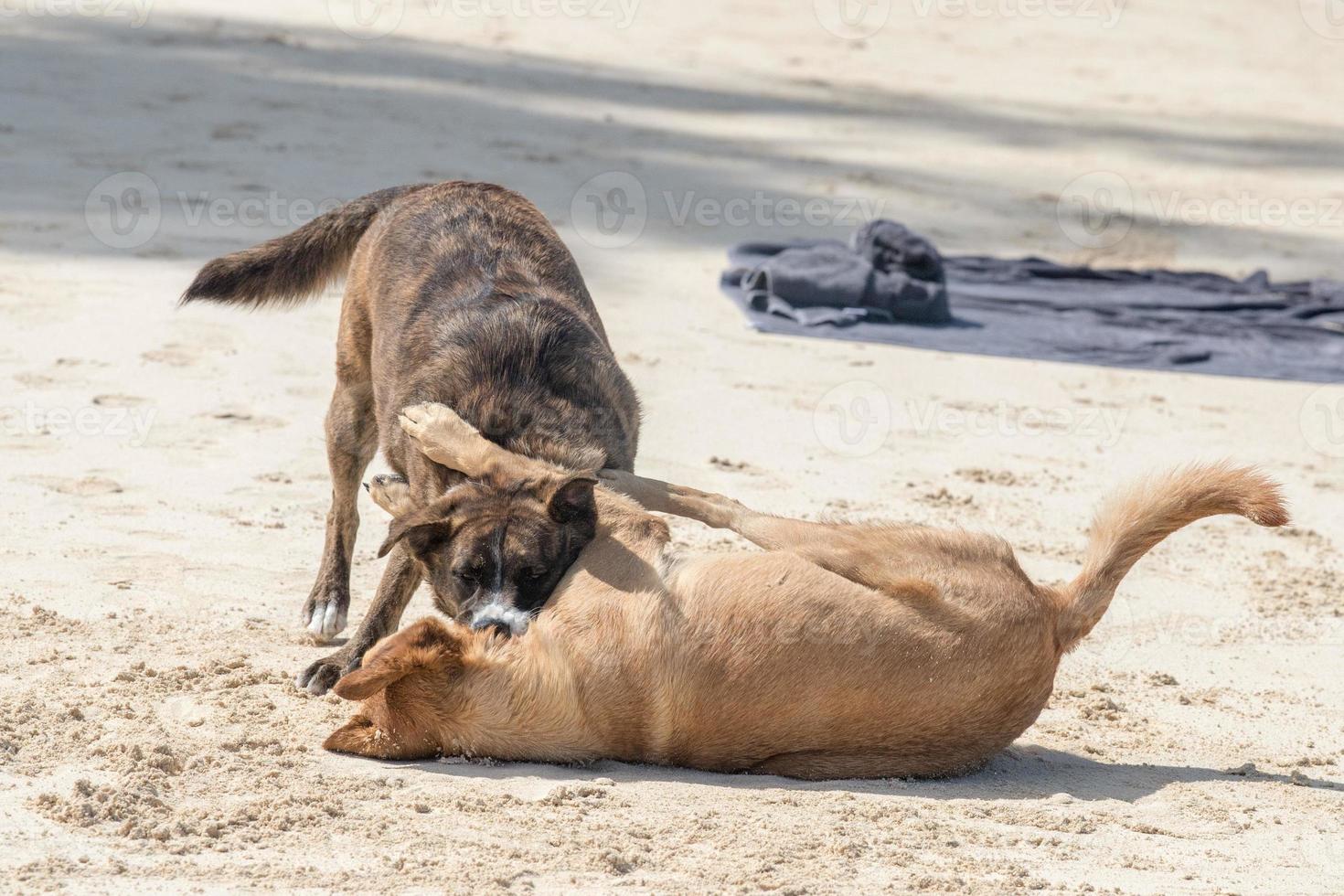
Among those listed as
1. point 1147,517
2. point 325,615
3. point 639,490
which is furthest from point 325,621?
point 1147,517

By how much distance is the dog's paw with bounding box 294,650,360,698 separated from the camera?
4.26 metres

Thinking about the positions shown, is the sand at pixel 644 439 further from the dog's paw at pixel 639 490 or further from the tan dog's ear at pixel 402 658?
the dog's paw at pixel 639 490

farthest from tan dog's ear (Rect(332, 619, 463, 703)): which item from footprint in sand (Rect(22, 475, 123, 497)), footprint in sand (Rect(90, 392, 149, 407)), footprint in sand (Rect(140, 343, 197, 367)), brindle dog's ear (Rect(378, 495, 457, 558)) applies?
footprint in sand (Rect(140, 343, 197, 367))

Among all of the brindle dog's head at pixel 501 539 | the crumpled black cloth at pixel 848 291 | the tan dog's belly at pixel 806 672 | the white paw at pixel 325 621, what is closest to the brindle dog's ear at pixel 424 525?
the brindle dog's head at pixel 501 539

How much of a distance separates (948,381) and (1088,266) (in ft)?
10.8

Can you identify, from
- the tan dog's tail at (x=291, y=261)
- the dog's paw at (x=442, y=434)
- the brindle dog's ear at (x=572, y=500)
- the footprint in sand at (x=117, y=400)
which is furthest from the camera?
the footprint in sand at (x=117, y=400)

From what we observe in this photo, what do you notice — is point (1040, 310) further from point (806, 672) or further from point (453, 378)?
point (806, 672)

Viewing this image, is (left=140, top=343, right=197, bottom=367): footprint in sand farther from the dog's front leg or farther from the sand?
the dog's front leg

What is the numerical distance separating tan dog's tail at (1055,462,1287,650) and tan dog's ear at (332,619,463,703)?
1643mm

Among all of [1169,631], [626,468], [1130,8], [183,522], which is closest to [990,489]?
[1169,631]

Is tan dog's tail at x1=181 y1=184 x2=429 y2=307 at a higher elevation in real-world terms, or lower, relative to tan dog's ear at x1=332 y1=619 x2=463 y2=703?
higher

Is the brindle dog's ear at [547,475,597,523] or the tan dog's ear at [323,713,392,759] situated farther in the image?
the brindle dog's ear at [547,475,597,523]

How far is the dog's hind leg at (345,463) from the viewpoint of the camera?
5117mm

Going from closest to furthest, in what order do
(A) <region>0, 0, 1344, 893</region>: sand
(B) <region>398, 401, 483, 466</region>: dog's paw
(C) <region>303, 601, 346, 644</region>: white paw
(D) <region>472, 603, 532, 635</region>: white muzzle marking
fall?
1. (A) <region>0, 0, 1344, 893</region>: sand
2. (D) <region>472, 603, 532, 635</region>: white muzzle marking
3. (B) <region>398, 401, 483, 466</region>: dog's paw
4. (C) <region>303, 601, 346, 644</region>: white paw
